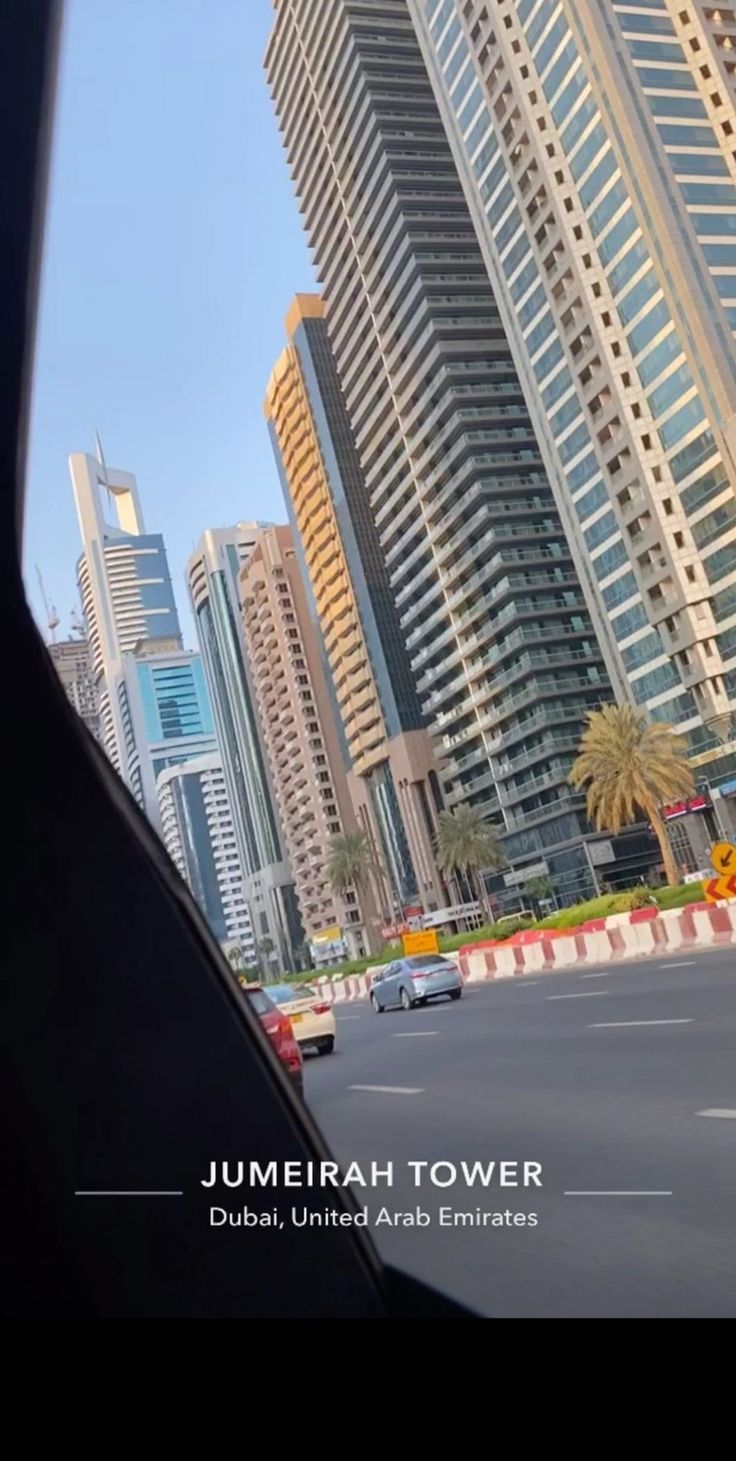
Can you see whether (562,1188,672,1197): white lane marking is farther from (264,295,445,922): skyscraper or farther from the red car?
(264,295,445,922): skyscraper

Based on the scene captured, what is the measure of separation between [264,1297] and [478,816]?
4.71ft

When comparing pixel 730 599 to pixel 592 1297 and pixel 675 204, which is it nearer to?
pixel 675 204

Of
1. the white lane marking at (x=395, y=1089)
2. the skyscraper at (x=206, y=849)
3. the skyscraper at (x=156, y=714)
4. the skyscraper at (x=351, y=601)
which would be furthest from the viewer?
the skyscraper at (x=351, y=601)

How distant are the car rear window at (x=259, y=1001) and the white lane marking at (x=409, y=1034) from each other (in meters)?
0.39

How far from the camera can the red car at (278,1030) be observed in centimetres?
263

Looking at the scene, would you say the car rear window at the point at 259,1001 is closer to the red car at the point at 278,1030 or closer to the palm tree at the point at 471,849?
the red car at the point at 278,1030

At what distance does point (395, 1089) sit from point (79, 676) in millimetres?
1414

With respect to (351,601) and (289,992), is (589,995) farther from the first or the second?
(351,601)

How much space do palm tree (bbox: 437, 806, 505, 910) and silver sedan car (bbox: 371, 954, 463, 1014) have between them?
0.24m

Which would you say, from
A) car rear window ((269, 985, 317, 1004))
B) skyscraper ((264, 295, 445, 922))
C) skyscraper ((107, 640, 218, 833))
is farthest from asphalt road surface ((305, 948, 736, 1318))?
skyscraper ((107, 640, 218, 833))

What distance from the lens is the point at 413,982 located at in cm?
309

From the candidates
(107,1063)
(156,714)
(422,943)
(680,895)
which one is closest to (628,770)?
(680,895)

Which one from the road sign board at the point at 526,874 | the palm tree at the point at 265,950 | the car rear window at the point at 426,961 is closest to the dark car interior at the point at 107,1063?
the palm tree at the point at 265,950

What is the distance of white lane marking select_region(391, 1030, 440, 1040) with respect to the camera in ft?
9.31
